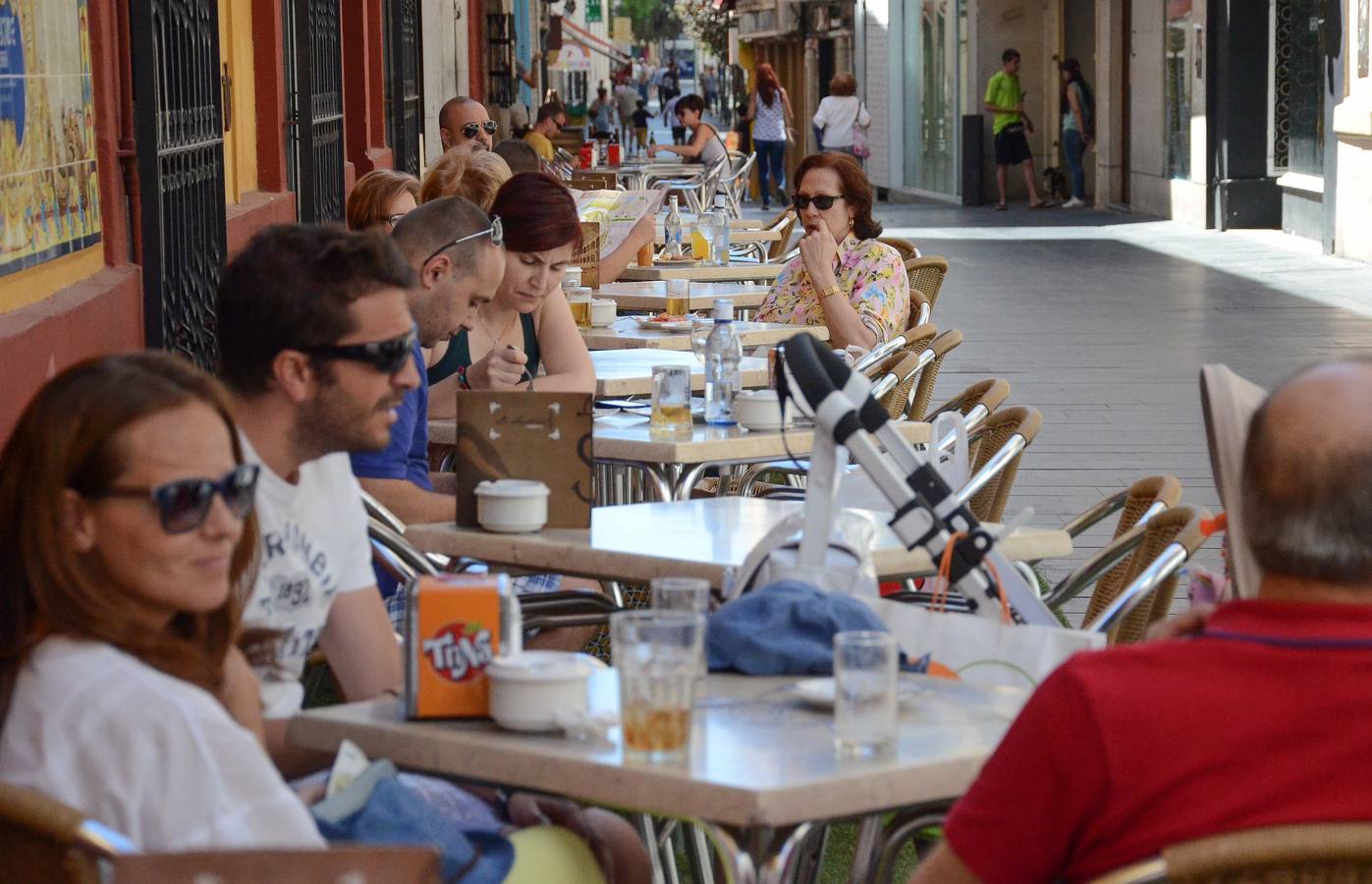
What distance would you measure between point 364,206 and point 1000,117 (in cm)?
2020

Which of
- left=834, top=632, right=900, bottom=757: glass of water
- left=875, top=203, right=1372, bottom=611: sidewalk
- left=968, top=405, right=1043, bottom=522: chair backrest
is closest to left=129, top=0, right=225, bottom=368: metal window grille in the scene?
left=968, top=405, right=1043, bottom=522: chair backrest

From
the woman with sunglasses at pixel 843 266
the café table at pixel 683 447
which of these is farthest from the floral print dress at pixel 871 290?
the café table at pixel 683 447

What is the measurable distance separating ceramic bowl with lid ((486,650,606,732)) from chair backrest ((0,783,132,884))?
66 centimetres

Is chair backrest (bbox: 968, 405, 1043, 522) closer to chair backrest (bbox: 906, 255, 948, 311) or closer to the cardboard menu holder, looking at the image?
the cardboard menu holder

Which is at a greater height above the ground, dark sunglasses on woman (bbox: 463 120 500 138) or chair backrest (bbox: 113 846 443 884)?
dark sunglasses on woman (bbox: 463 120 500 138)

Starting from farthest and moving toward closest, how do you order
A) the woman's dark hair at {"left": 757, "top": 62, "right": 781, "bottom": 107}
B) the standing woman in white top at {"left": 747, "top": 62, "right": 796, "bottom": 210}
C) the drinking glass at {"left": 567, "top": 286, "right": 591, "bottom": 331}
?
1. the standing woman in white top at {"left": 747, "top": 62, "right": 796, "bottom": 210}
2. the woman's dark hair at {"left": 757, "top": 62, "right": 781, "bottom": 107}
3. the drinking glass at {"left": 567, "top": 286, "right": 591, "bottom": 331}

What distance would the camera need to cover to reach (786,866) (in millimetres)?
2553

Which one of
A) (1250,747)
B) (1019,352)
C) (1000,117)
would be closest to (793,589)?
(1250,747)

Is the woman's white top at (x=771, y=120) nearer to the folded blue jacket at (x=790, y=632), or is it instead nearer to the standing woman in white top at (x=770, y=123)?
the standing woman in white top at (x=770, y=123)

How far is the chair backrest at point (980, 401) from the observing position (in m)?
5.18

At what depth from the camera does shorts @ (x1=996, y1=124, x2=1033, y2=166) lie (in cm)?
2612

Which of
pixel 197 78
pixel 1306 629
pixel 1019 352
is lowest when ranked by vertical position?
pixel 1019 352

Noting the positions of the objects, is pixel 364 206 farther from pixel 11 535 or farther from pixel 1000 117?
pixel 1000 117

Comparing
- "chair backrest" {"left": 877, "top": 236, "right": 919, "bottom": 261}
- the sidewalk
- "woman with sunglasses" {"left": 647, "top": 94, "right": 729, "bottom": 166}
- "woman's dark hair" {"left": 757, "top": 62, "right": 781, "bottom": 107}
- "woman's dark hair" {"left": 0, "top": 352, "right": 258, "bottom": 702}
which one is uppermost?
"woman's dark hair" {"left": 757, "top": 62, "right": 781, "bottom": 107}
